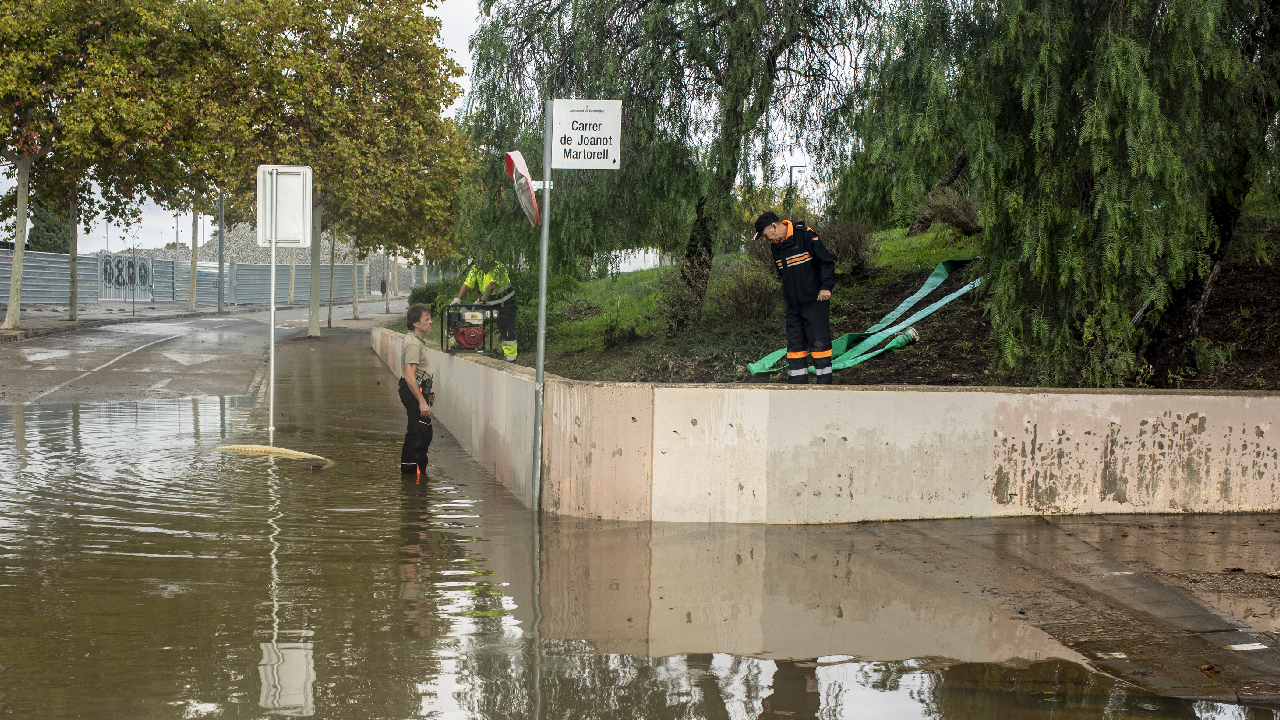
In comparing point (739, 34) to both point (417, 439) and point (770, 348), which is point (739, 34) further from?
point (417, 439)

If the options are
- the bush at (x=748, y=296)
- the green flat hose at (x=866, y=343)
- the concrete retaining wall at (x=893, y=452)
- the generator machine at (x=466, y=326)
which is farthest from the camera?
the bush at (x=748, y=296)

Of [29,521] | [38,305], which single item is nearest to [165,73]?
[38,305]

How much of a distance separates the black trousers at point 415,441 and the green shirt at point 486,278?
3885 mm

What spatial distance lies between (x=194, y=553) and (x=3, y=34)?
23.7 metres

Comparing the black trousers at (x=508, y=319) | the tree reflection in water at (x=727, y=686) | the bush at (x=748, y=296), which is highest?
the bush at (x=748, y=296)

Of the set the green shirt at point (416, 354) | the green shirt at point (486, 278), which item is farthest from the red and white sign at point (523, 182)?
the green shirt at point (486, 278)

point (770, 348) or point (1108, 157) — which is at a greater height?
point (1108, 157)

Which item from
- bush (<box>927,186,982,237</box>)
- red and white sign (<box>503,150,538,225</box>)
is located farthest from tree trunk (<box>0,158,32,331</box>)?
red and white sign (<box>503,150,538,225</box>)

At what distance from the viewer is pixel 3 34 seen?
24.3 meters

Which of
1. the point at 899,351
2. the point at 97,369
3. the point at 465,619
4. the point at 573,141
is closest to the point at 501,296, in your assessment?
the point at 899,351

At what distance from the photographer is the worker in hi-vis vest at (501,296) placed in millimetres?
12344

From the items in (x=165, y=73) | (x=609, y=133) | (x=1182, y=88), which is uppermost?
(x=165, y=73)

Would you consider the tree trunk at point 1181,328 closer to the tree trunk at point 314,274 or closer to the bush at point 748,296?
the bush at point 748,296

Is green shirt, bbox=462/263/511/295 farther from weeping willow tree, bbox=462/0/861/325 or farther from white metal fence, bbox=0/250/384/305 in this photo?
white metal fence, bbox=0/250/384/305
